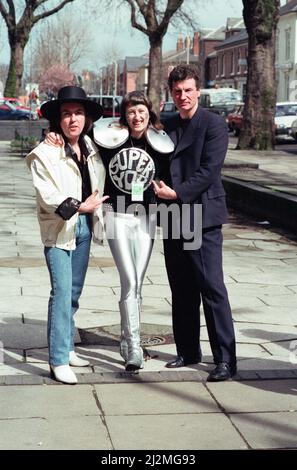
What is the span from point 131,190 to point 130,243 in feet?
1.16

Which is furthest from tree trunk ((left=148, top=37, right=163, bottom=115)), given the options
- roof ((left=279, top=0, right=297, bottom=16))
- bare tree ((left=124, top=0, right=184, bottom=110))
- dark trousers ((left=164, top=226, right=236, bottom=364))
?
roof ((left=279, top=0, right=297, bottom=16))

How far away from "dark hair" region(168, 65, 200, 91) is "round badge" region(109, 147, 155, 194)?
1.42ft

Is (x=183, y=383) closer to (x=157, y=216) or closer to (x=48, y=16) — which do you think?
(x=157, y=216)

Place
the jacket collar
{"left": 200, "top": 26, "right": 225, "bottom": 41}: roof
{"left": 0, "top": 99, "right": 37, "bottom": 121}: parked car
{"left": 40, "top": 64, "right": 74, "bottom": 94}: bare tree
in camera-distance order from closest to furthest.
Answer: the jacket collar → {"left": 0, "top": 99, "right": 37, "bottom": 121}: parked car → {"left": 40, "top": 64, "right": 74, "bottom": 94}: bare tree → {"left": 200, "top": 26, "right": 225, "bottom": 41}: roof

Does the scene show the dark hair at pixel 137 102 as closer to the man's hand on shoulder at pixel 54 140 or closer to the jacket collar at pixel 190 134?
the jacket collar at pixel 190 134

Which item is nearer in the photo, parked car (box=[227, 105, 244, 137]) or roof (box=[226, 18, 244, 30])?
parked car (box=[227, 105, 244, 137])

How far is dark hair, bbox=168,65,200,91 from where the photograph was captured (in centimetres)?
541

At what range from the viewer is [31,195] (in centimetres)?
1705

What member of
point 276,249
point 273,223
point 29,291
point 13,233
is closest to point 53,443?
point 29,291

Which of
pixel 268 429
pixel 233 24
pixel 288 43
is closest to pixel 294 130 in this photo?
pixel 268 429

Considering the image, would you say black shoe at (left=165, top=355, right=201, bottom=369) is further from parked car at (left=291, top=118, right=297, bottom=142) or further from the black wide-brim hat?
parked car at (left=291, top=118, right=297, bottom=142)

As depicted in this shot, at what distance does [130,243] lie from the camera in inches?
222

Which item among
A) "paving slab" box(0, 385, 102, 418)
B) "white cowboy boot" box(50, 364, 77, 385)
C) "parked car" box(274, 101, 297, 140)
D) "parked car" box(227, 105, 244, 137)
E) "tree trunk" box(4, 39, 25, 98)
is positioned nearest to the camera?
"paving slab" box(0, 385, 102, 418)

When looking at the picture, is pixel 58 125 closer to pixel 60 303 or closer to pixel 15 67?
pixel 60 303
